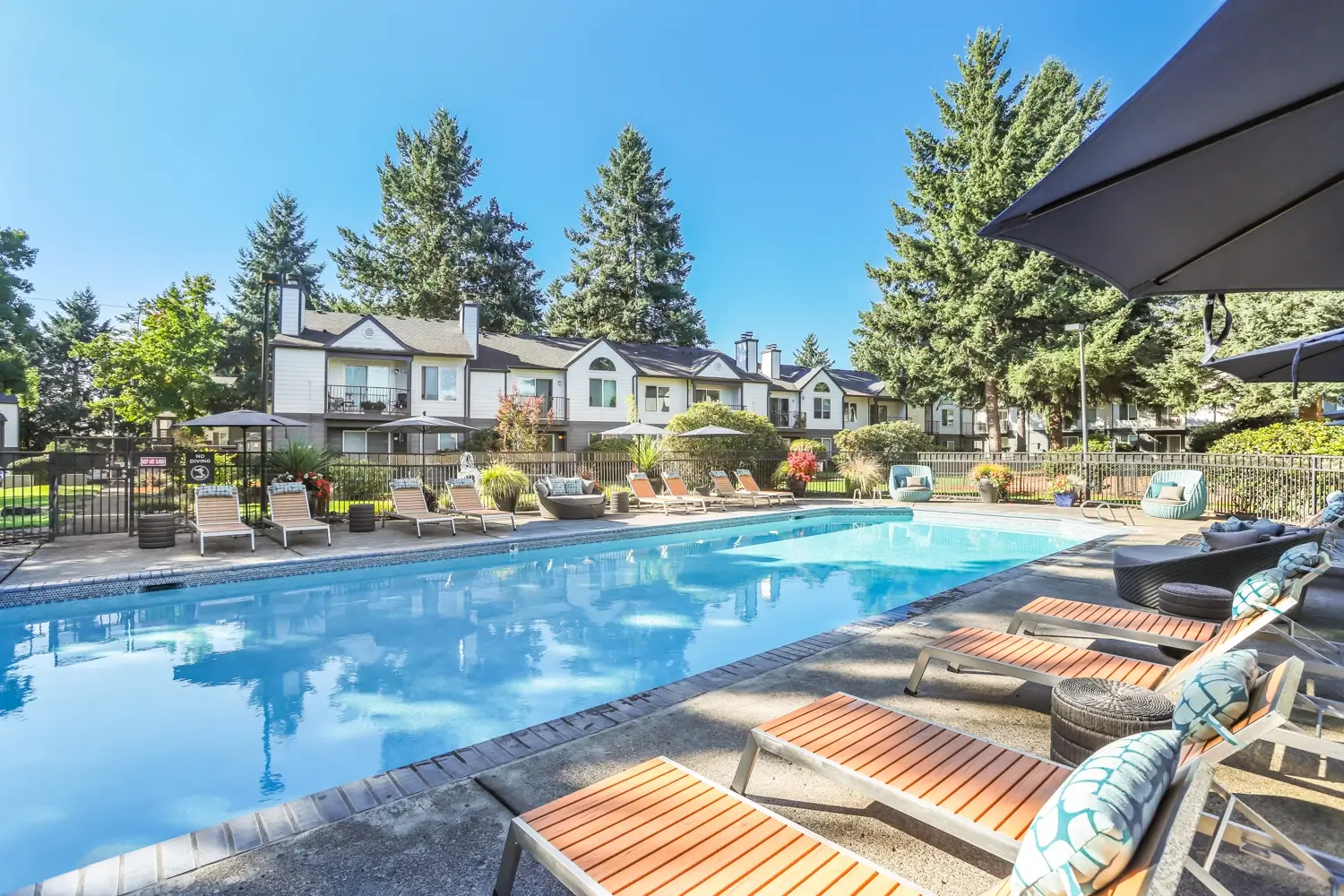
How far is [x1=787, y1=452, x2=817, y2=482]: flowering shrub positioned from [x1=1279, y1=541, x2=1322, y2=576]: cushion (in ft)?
50.0

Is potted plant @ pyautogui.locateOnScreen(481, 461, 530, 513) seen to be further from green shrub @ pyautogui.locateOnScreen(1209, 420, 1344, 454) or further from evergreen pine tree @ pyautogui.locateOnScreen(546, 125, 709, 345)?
evergreen pine tree @ pyautogui.locateOnScreen(546, 125, 709, 345)

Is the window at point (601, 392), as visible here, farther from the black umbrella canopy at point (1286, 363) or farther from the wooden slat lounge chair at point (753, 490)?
the black umbrella canopy at point (1286, 363)

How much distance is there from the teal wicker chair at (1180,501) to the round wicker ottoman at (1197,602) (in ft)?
32.7

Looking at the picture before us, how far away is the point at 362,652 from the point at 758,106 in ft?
65.1

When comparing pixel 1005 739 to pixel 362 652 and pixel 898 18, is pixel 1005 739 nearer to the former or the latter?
pixel 362 652

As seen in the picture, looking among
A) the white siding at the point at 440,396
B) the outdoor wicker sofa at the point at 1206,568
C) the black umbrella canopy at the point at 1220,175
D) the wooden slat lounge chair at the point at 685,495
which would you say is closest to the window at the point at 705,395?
the white siding at the point at 440,396

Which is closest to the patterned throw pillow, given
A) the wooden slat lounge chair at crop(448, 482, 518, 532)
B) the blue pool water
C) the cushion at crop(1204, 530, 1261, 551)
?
the blue pool water

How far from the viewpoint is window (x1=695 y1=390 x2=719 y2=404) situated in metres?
32.2

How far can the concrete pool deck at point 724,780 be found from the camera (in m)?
2.26

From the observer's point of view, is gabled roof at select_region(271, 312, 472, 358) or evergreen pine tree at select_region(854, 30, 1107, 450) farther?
evergreen pine tree at select_region(854, 30, 1107, 450)

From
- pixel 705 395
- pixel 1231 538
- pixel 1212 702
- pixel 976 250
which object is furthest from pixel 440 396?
pixel 1212 702

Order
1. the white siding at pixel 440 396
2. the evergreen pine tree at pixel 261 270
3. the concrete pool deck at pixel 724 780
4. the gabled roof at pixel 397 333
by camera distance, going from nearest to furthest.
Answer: the concrete pool deck at pixel 724 780 → the gabled roof at pixel 397 333 → the white siding at pixel 440 396 → the evergreen pine tree at pixel 261 270

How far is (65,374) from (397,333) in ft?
95.5

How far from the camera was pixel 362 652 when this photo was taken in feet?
19.9
